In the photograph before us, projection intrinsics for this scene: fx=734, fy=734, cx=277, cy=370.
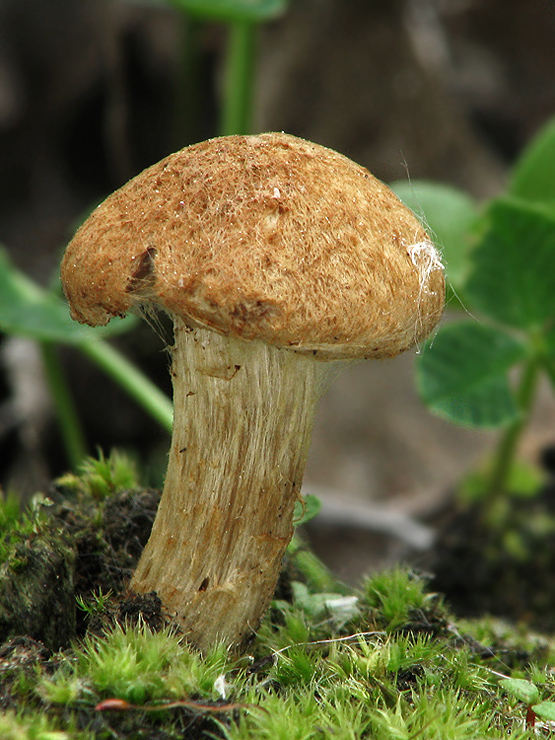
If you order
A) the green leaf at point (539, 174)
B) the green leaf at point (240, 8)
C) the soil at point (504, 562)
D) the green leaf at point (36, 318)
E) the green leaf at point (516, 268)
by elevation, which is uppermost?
the green leaf at point (240, 8)

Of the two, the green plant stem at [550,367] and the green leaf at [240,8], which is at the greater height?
the green leaf at [240,8]

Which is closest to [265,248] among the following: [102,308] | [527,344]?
[102,308]

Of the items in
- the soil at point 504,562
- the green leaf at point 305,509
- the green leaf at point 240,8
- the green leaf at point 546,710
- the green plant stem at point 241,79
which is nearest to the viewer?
the green leaf at point 546,710

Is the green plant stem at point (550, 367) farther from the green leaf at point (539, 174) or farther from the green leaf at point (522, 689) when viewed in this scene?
the green leaf at point (522, 689)

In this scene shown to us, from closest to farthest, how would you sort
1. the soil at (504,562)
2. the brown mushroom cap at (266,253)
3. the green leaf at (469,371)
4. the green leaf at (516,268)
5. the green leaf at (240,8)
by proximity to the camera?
the brown mushroom cap at (266,253) < the green leaf at (516,268) < the green leaf at (469,371) < the soil at (504,562) < the green leaf at (240,8)

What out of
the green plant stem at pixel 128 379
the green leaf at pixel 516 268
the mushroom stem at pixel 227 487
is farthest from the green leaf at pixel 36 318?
the green leaf at pixel 516 268

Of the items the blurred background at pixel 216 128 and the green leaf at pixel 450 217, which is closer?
the green leaf at pixel 450 217

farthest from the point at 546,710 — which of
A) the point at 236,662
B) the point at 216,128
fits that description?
the point at 216,128
